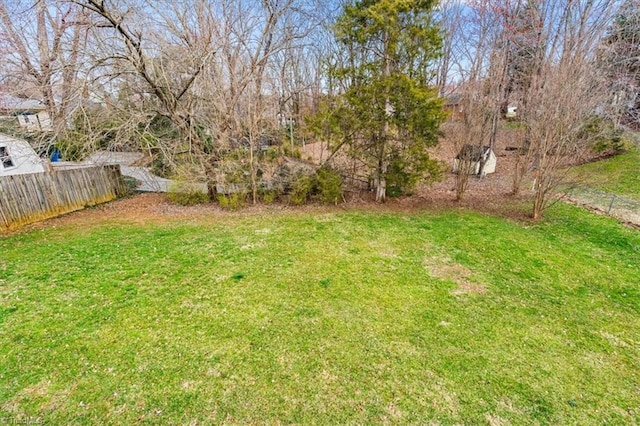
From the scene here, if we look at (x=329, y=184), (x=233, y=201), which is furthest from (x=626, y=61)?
(x=233, y=201)

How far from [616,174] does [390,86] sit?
1195cm

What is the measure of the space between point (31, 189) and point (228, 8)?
697cm

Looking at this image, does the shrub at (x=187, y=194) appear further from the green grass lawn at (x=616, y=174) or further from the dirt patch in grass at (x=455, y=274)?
the green grass lawn at (x=616, y=174)

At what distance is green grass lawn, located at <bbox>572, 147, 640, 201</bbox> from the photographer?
36.8 feet

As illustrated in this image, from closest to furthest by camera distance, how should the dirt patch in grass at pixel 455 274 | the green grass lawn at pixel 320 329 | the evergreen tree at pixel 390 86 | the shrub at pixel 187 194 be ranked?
the green grass lawn at pixel 320 329 < the dirt patch in grass at pixel 455 274 < the evergreen tree at pixel 390 86 < the shrub at pixel 187 194

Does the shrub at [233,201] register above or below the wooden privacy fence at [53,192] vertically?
below

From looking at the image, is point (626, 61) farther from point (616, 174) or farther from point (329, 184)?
point (329, 184)

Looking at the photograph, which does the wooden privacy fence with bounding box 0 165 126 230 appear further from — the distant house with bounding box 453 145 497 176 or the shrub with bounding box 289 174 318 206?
the distant house with bounding box 453 145 497 176

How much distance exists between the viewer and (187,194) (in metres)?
9.74

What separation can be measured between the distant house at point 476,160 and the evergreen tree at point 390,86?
44.2 inches

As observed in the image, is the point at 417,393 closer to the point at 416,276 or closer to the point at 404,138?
the point at 416,276

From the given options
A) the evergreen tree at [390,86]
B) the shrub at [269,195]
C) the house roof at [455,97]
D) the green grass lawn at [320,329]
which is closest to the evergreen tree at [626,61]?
the house roof at [455,97]

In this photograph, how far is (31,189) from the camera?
25.5 ft

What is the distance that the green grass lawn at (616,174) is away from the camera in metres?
11.2
